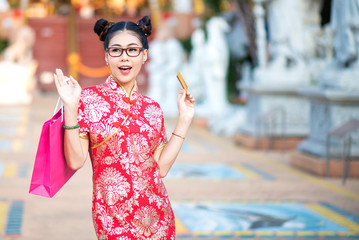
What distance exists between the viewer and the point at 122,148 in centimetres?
263

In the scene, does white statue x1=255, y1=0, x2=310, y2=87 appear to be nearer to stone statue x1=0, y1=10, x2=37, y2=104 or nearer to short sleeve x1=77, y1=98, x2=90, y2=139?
short sleeve x1=77, y1=98, x2=90, y2=139

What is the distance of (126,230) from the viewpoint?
261 cm

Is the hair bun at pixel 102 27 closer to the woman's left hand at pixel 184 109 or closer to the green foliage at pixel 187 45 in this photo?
the woman's left hand at pixel 184 109

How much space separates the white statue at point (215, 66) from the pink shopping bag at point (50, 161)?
11589 mm

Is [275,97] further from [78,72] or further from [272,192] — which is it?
[78,72]

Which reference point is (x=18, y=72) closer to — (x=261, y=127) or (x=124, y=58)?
(x=261, y=127)

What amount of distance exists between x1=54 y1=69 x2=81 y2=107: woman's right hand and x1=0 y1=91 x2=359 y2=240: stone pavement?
2846mm

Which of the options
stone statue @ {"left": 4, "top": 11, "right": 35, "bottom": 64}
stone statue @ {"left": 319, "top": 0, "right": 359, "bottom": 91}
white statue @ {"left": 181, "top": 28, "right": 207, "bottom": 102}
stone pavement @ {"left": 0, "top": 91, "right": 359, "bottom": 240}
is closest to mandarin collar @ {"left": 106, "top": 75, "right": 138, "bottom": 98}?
stone pavement @ {"left": 0, "top": 91, "right": 359, "bottom": 240}

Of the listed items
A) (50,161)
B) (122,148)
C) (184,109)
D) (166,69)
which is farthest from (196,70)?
(50,161)

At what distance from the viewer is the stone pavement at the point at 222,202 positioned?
17.8 feet

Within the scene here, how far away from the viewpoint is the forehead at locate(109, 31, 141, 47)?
267cm

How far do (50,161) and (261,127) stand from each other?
349 inches

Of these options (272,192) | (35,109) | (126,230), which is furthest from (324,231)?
(35,109)

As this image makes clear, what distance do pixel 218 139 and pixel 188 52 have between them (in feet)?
40.6
